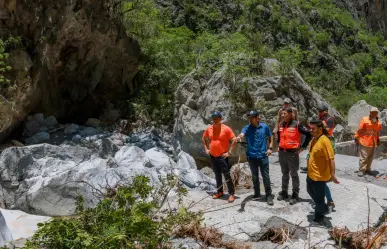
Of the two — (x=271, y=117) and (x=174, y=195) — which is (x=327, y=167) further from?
(x=271, y=117)

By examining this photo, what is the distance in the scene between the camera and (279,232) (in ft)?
15.6

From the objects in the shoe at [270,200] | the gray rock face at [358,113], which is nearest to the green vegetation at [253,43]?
the gray rock face at [358,113]

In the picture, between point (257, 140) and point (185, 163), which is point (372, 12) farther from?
point (257, 140)

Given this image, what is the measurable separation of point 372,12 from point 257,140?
35634mm

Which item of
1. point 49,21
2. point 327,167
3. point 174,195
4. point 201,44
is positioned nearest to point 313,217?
point 327,167

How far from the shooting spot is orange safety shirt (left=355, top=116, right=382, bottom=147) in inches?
279

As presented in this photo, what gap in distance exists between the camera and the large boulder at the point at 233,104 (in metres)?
9.80

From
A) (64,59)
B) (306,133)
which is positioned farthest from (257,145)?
(64,59)

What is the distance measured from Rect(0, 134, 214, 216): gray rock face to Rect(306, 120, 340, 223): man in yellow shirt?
210cm

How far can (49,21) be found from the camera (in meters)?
A: 11.9

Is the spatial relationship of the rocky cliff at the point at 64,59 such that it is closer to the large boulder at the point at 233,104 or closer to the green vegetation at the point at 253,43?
the green vegetation at the point at 253,43

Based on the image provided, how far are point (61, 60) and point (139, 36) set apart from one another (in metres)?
4.44

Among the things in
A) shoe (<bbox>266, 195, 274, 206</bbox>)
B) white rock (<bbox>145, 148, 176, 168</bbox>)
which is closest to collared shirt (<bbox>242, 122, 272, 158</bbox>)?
shoe (<bbox>266, 195, 274, 206</bbox>)

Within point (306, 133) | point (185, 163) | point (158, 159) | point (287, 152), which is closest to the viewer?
point (306, 133)
